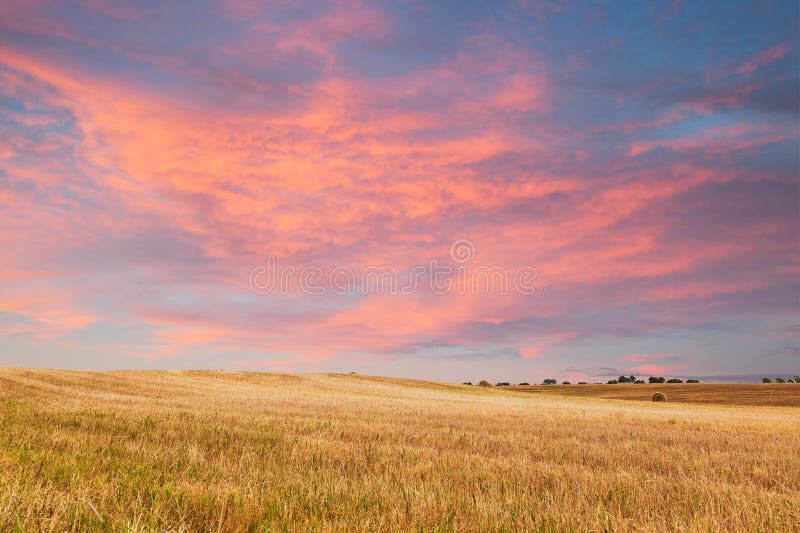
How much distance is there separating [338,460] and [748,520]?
4.87 metres

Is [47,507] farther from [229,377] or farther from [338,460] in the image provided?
[229,377]

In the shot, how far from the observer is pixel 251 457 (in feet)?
22.1

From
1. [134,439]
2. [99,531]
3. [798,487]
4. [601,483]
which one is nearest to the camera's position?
[99,531]

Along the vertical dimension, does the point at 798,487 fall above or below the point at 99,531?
below

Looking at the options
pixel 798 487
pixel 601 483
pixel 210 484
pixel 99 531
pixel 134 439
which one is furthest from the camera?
pixel 134 439

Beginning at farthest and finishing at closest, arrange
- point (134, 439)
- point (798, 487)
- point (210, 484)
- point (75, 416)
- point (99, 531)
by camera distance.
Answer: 1. point (75, 416)
2. point (134, 439)
3. point (798, 487)
4. point (210, 484)
5. point (99, 531)

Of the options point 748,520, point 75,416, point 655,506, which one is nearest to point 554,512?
point 655,506

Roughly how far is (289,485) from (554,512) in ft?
9.00

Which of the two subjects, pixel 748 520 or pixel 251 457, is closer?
pixel 748 520

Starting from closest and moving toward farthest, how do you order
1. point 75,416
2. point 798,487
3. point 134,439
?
point 798,487, point 134,439, point 75,416

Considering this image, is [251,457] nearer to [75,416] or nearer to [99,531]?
[99,531]

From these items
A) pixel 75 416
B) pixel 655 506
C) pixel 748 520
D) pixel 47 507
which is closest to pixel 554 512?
pixel 655 506

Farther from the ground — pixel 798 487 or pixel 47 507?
pixel 47 507

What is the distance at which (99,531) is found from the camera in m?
3.27
